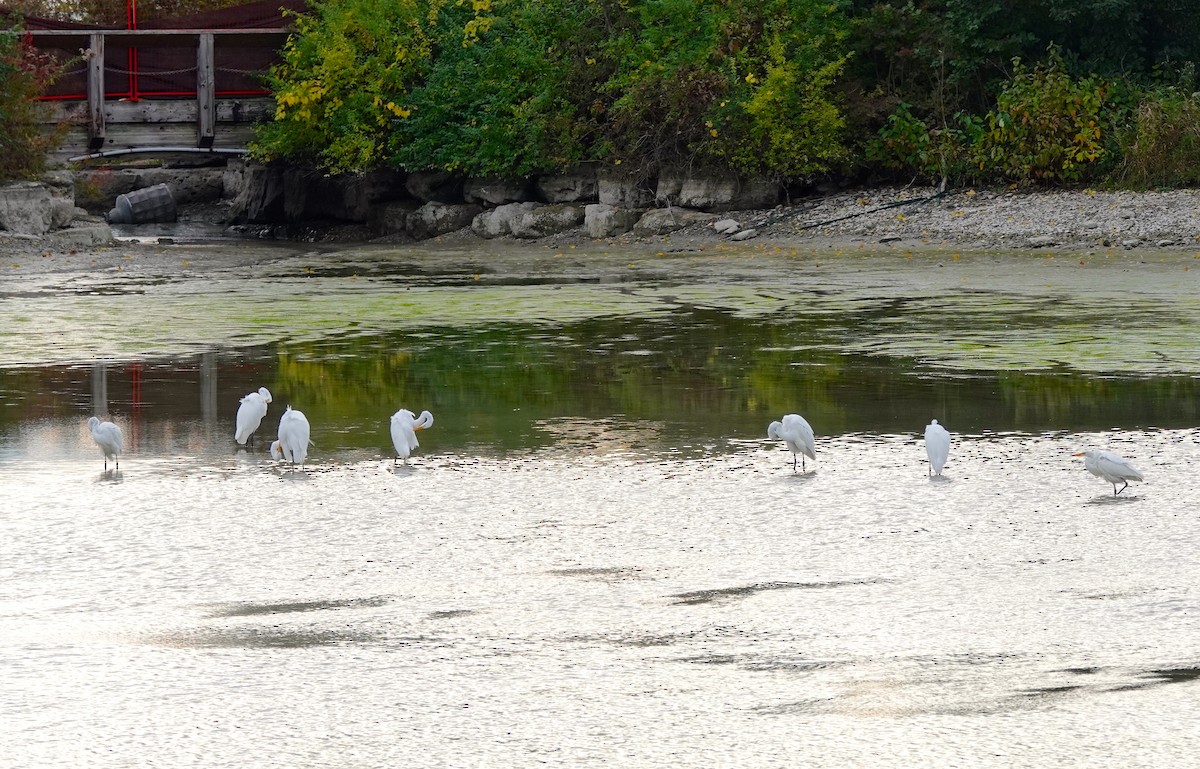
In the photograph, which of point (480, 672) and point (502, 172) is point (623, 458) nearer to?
point (480, 672)

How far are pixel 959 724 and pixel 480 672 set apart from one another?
1.39 m

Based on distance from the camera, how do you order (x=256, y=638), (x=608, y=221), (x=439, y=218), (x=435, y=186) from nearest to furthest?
(x=256, y=638) → (x=608, y=221) → (x=439, y=218) → (x=435, y=186)

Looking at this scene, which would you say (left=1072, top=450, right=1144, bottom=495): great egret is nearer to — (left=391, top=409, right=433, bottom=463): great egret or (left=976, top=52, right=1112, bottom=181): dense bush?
(left=391, top=409, right=433, bottom=463): great egret

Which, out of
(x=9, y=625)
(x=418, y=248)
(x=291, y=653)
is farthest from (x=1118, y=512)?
(x=418, y=248)

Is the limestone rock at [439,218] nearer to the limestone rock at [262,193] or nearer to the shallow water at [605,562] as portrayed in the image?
the limestone rock at [262,193]

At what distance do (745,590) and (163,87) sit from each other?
29.2 metres

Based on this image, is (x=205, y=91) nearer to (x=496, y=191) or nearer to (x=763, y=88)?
(x=496, y=191)

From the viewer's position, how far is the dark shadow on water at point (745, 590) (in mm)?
5670

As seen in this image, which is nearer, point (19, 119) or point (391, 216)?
point (19, 119)

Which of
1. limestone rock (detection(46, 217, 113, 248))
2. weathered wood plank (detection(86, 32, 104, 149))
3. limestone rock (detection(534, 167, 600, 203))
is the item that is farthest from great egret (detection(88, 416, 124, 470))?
weathered wood plank (detection(86, 32, 104, 149))

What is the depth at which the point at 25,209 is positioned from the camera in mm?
25500

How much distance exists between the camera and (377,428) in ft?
30.5

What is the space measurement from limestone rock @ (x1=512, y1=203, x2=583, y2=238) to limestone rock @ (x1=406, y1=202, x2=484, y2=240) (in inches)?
67.4

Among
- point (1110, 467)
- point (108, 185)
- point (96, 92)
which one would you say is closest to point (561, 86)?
point (96, 92)
